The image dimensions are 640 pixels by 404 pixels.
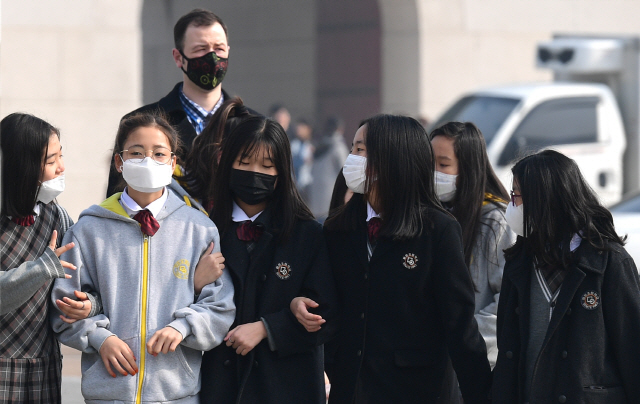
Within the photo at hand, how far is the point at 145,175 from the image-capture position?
3.49m

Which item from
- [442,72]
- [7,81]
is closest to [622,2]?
[442,72]

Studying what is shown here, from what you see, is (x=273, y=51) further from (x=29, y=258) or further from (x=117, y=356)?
(x=117, y=356)

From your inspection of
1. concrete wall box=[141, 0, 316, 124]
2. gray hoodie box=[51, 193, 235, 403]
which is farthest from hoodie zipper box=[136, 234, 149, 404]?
concrete wall box=[141, 0, 316, 124]

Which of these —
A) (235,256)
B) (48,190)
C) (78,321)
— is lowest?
(78,321)

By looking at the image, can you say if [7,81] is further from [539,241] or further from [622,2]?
[539,241]

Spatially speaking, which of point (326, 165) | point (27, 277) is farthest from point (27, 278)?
A: point (326, 165)

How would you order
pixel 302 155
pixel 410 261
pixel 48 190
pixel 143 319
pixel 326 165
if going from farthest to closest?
pixel 302 155 → pixel 326 165 → pixel 48 190 → pixel 410 261 → pixel 143 319

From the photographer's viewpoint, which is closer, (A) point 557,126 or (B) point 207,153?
(B) point 207,153

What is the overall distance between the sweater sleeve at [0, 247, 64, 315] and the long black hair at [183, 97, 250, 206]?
86 cm

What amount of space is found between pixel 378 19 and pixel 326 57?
4.81 ft

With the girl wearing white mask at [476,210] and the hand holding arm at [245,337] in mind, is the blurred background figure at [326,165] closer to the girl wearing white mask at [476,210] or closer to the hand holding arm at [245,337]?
the girl wearing white mask at [476,210]

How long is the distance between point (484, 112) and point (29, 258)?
27.7ft

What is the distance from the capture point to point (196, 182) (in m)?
4.09

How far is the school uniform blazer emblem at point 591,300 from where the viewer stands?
10.7 ft
